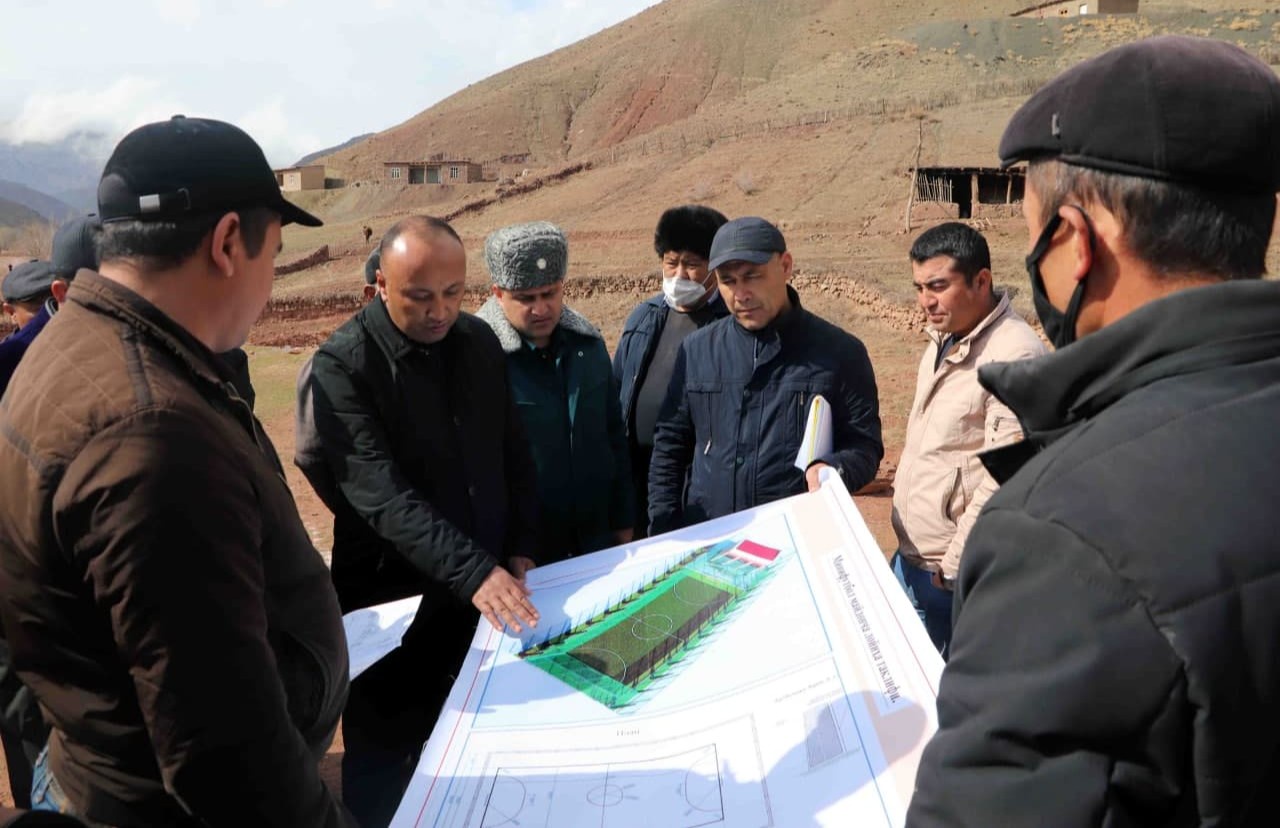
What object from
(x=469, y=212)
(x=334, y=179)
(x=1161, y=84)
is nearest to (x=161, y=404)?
(x=1161, y=84)

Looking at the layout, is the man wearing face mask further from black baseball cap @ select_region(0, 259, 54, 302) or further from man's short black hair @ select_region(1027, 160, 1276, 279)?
man's short black hair @ select_region(1027, 160, 1276, 279)

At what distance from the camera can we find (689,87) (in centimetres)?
7275

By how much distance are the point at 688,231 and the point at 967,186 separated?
79.0ft

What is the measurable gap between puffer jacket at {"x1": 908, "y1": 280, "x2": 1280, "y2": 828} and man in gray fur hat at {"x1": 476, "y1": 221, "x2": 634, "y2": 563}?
90.7 inches

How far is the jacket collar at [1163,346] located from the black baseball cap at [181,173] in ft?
4.56

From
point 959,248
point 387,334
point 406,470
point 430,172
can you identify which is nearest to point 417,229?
point 387,334

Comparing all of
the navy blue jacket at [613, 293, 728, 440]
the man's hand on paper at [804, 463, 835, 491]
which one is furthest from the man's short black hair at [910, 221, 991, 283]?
the man's hand on paper at [804, 463, 835, 491]

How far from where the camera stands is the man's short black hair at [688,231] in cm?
407

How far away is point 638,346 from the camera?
4051 mm

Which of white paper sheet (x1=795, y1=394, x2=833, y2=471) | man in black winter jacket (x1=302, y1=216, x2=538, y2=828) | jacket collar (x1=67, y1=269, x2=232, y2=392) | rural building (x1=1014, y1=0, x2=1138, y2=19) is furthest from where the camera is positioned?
rural building (x1=1014, y1=0, x2=1138, y2=19)

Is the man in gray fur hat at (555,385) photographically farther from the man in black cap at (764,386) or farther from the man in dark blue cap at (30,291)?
the man in dark blue cap at (30,291)

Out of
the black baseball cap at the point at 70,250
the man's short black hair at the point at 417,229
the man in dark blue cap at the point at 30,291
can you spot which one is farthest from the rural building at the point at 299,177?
the man's short black hair at the point at 417,229

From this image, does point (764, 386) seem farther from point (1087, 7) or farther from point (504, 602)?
point (1087, 7)

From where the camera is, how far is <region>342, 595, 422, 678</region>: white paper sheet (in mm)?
1982
